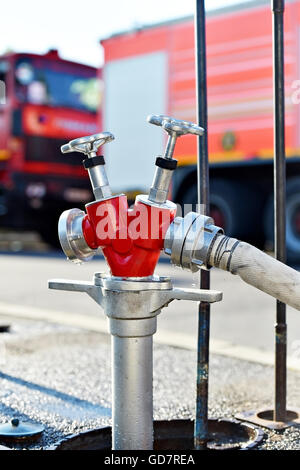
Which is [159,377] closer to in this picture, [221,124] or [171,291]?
[171,291]

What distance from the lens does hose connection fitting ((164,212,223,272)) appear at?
5.34 ft

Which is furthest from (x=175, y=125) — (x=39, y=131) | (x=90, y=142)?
(x=39, y=131)

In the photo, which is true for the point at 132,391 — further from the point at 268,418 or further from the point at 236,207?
the point at 236,207

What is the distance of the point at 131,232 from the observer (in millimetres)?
1676

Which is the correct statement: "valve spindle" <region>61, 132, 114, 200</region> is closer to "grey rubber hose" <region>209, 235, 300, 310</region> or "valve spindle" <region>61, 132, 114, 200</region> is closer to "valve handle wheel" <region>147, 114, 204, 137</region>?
"valve handle wheel" <region>147, 114, 204, 137</region>

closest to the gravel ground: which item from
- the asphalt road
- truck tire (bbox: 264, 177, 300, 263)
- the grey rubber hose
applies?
the asphalt road

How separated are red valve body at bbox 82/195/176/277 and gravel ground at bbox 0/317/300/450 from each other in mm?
859

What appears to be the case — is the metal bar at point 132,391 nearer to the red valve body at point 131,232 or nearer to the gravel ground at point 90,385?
the red valve body at point 131,232

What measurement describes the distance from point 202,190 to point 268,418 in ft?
3.04

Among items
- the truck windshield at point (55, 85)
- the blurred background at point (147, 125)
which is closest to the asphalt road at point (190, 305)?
the blurred background at point (147, 125)

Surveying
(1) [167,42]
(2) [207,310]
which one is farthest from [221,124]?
(2) [207,310]

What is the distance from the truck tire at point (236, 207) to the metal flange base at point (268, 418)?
6386mm

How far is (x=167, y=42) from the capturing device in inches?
387
